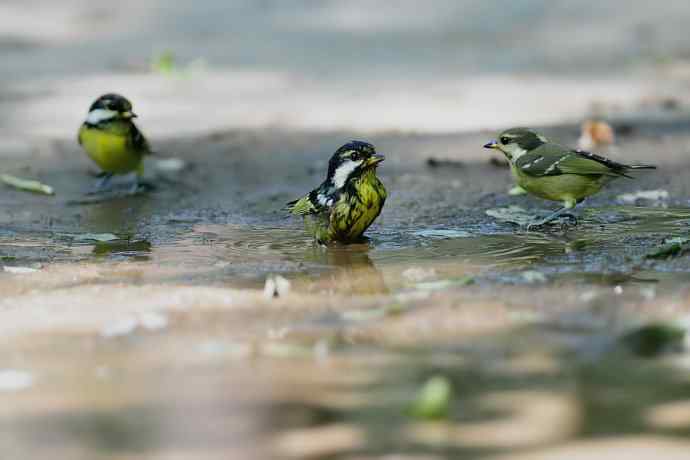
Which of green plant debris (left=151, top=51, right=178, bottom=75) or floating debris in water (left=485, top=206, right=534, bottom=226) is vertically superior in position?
green plant debris (left=151, top=51, right=178, bottom=75)

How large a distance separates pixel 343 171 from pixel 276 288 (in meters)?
1.54

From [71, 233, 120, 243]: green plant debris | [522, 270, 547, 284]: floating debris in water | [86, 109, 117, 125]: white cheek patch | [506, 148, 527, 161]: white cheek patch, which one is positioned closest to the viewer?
[522, 270, 547, 284]: floating debris in water

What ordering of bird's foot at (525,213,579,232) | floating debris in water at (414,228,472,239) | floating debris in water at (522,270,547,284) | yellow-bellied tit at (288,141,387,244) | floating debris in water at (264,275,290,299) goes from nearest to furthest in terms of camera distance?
floating debris in water at (264,275,290,299), floating debris in water at (522,270,547,284), yellow-bellied tit at (288,141,387,244), floating debris in water at (414,228,472,239), bird's foot at (525,213,579,232)

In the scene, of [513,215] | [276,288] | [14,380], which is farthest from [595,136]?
[14,380]

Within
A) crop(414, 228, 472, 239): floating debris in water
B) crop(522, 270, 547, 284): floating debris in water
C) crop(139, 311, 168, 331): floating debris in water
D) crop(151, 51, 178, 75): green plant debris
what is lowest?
crop(139, 311, 168, 331): floating debris in water

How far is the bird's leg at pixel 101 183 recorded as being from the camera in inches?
362

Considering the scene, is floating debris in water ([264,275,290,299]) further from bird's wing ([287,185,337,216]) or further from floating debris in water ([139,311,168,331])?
bird's wing ([287,185,337,216])

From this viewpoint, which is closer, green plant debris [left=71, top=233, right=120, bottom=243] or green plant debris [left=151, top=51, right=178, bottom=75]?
green plant debris [left=71, top=233, right=120, bottom=243]

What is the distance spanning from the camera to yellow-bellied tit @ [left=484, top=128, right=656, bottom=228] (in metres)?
7.57

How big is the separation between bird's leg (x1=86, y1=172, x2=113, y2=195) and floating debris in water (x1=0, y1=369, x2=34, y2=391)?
4.70 meters

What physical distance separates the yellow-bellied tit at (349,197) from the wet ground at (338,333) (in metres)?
0.15

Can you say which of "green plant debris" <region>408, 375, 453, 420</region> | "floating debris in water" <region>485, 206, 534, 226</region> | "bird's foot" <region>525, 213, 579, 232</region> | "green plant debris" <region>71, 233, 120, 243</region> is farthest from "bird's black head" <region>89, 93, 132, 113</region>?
"green plant debris" <region>408, 375, 453, 420</region>

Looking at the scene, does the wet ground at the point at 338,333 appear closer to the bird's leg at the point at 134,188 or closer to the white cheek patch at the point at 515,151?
the white cheek patch at the point at 515,151

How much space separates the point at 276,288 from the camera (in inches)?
223
